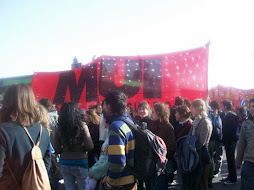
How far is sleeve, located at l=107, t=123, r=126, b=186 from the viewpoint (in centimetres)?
227

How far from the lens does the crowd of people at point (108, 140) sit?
2053mm

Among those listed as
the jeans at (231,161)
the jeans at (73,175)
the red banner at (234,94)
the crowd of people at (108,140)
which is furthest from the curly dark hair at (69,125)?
the red banner at (234,94)

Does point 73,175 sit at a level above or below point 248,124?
below

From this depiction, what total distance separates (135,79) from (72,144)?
3301 mm

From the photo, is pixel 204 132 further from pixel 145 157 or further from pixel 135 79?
pixel 135 79

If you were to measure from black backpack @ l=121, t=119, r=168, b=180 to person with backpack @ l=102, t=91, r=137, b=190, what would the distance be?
45 millimetres

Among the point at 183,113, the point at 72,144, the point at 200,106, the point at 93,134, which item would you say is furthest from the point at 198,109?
the point at 72,144

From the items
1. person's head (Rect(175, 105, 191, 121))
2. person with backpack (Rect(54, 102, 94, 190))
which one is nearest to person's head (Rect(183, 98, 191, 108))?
person's head (Rect(175, 105, 191, 121))

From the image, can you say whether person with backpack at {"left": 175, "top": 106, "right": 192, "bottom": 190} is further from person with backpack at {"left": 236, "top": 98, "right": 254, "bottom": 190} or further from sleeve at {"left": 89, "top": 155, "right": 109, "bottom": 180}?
sleeve at {"left": 89, "top": 155, "right": 109, "bottom": 180}

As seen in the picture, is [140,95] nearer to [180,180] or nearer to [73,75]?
[73,75]

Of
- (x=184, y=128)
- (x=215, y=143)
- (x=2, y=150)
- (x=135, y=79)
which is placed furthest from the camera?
(x=135, y=79)

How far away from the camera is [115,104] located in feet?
8.28

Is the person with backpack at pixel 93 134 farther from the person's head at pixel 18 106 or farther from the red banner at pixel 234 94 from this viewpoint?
the red banner at pixel 234 94

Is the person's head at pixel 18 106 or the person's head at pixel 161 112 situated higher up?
the person's head at pixel 18 106
